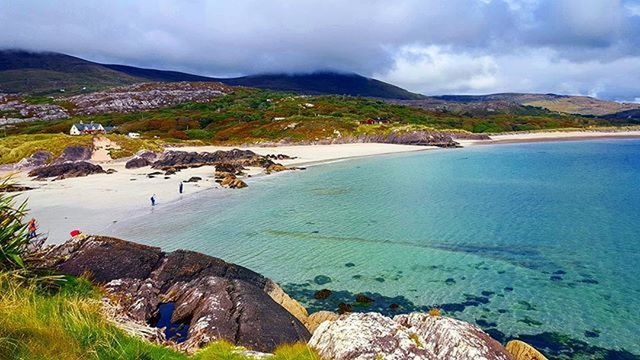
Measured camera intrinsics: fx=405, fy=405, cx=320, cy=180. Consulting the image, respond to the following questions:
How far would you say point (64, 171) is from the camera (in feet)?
167

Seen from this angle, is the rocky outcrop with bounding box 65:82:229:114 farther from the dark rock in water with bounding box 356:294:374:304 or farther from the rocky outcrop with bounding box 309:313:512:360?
the rocky outcrop with bounding box 309:313:512:360

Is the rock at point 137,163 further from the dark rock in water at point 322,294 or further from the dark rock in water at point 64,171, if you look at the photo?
the dark rock in water at point 322,294

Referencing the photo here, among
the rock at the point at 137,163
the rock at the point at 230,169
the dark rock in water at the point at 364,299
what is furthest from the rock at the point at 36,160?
the dark rock in water at the point at 364,299

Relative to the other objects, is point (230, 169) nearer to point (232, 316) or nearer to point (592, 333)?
point (232, 316)

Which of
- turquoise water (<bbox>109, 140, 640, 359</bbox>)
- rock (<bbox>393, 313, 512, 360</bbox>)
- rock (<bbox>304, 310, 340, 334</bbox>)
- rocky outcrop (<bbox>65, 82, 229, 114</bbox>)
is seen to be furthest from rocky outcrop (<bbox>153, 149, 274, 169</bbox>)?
rocky outcrop (<bbox>65, 82, 229, 114</bbox>)

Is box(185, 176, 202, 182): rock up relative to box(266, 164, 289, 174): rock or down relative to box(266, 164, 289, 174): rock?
down

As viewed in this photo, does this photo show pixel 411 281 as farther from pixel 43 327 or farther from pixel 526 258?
pixel 43 327

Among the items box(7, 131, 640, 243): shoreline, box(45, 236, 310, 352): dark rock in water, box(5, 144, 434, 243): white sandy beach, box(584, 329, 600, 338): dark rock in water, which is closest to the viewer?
box(45, 236, 310, 352): dark rock in water

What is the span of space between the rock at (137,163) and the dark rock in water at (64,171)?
20.8ft

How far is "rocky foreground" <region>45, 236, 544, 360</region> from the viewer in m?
8.45

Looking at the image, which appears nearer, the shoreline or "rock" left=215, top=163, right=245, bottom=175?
the shoreline

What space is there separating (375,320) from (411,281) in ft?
35.9

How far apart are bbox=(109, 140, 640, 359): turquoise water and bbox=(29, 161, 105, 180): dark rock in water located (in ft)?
67.5

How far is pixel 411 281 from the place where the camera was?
19422 mm
